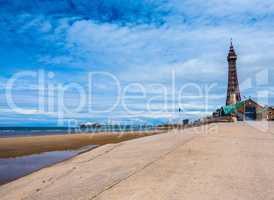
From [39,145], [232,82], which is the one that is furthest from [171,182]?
[232,82]

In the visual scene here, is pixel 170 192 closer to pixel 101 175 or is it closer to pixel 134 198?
pixel 134 198

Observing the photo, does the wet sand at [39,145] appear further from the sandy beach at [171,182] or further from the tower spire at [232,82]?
the tower spire at [232,82]

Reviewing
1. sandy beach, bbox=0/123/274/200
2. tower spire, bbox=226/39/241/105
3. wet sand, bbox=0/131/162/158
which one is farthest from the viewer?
tower spire, bbox=226/39/241/105

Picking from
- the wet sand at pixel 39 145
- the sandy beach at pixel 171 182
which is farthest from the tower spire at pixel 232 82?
the sandy beach at pixel 171 182

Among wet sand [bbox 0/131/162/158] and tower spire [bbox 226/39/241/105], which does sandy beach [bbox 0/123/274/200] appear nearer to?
wet sand [bbox 0/131/162/158]

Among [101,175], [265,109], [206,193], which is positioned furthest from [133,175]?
[265,109]

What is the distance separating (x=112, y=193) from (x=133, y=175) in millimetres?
1552

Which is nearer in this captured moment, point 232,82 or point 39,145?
point 39,145

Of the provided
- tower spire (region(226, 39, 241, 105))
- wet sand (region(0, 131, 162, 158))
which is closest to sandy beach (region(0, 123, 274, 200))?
wet sand (region(0, 131, 162, 158))

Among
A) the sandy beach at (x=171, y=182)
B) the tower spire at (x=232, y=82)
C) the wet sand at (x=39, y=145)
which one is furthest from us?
the tower spire at (x=232, y=82)

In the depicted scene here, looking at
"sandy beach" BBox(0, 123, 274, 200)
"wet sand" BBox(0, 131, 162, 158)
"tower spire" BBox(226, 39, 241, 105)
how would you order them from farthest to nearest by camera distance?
"tower spire" BBox(226, 39, 241, 105)
"wet sand" BBox(0, 131, 162, 158)
"sandy beach" BBox(0, 123, 274, 200)

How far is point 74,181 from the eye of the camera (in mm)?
7727

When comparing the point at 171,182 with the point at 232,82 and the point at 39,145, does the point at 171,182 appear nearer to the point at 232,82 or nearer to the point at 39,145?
the point at 39,145

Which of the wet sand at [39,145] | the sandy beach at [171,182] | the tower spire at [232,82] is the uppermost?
the tower spire at [232,82]
